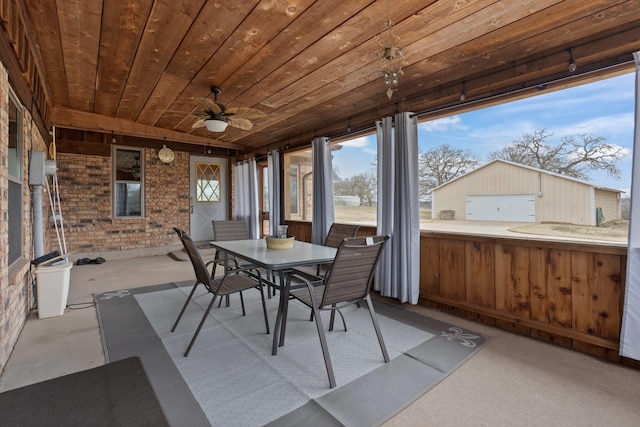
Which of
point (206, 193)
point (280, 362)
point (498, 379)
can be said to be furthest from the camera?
point (206, 193)

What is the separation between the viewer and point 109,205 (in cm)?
591

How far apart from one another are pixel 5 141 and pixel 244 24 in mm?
1870

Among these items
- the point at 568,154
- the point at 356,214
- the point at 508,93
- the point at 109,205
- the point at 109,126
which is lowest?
the point at 356,214

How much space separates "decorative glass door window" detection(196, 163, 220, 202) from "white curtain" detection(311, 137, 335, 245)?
346 centimetres

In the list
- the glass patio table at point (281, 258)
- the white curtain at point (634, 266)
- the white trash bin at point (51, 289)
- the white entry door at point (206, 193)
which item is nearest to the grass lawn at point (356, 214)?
the glass patio table at point (281, 258)

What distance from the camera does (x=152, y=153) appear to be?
6.34m

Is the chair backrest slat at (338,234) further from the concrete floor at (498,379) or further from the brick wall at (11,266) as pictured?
the brick wall at (11,266)

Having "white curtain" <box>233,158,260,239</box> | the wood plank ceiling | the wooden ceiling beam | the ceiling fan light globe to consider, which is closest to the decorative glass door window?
"white curtain" <box>233,158,260,239</box>

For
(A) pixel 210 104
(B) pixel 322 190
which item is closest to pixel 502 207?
(B) pixel 322 190

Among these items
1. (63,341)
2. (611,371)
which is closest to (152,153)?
(63,341)

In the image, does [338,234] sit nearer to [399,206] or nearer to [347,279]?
[399,206]

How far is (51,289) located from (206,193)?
4267 millimetres

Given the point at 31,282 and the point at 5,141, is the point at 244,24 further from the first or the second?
the point at 31,282

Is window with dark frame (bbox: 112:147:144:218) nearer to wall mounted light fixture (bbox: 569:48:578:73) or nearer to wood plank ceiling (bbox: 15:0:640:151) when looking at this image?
wood plank ceiling (bbox: 15:0:640:151)
